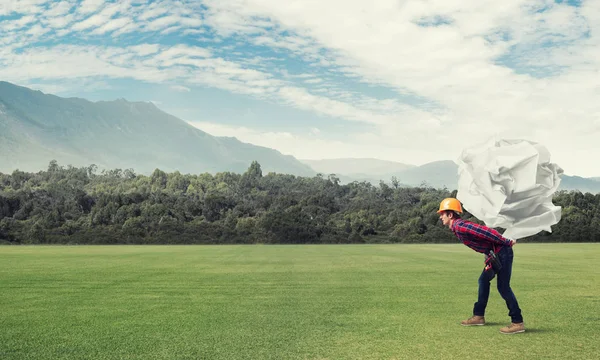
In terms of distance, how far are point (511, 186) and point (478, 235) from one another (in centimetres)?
86

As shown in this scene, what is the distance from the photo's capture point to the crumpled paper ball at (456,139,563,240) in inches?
348

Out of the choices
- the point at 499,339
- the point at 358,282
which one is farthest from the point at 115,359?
the point at 358,282

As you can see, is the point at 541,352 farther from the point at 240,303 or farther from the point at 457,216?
the point at 240,303

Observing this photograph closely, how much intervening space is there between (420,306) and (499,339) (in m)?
3.44

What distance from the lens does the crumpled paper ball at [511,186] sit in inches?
348

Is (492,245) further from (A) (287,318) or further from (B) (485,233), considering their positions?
(A) (287,318)

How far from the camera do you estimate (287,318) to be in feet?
34.9

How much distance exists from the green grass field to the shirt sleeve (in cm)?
137

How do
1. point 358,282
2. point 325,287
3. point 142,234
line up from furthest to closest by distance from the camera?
point 142,234
point 358,282
point 325,287

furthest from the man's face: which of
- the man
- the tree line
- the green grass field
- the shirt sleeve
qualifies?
the tree line

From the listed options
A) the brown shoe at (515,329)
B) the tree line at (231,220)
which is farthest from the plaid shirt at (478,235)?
the tree line at (231,220)

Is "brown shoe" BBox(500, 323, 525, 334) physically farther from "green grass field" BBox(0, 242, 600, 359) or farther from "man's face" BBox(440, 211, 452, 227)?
"man's face" BBox(440, 211, 452, 227)

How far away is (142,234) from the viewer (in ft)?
241

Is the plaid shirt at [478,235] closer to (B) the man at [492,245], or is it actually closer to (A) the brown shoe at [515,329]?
(B) the man at [492,245]
